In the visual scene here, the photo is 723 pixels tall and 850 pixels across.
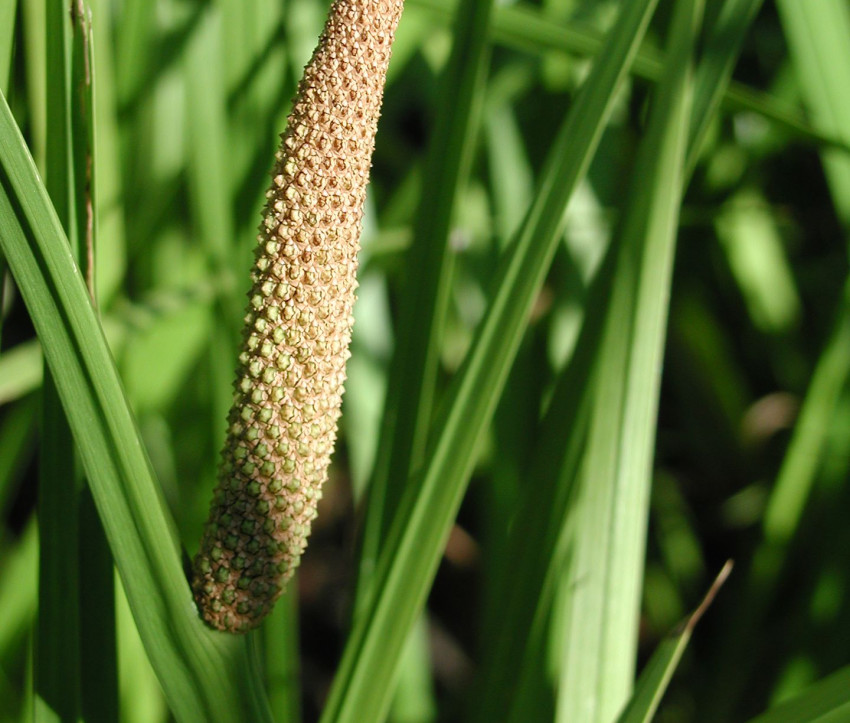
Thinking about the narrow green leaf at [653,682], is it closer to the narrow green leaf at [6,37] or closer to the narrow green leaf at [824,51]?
the narrow green leaf at [6,37]

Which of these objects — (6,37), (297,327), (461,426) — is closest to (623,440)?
(461,426)

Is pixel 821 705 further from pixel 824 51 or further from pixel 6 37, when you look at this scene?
pixel 824 51

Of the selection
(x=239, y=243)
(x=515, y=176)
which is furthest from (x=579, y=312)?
(x=239, y=243)

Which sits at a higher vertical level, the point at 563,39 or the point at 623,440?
the point at 563,39

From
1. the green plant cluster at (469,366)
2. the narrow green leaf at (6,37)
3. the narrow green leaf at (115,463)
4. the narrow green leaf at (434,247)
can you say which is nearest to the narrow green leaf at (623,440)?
the green plant cluster at (469,366)

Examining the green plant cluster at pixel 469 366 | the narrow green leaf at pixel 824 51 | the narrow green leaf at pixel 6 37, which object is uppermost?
the narrow green leaf at pixel 824 51

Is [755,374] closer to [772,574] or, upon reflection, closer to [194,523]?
[772,574]

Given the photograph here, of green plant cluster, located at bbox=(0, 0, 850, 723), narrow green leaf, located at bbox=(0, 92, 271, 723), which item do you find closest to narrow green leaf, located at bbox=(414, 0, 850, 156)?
green plant cluster, located at bbox=(0, 0, 850, 723)
